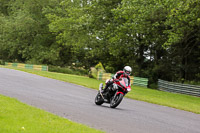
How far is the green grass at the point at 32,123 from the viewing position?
6259 mm

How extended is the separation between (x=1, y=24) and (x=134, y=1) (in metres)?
36.4

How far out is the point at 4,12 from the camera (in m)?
69.1

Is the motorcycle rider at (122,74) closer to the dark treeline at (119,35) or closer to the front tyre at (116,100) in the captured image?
the front tyre at (116,100)

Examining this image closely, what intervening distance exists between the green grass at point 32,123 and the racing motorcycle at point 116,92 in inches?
163

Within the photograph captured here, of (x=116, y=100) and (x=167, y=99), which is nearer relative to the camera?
(x=116, y=100)

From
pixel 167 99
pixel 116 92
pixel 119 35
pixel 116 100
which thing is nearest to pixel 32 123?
pixel 116 92

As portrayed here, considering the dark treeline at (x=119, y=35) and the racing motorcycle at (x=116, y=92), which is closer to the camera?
the racing motorcycle at (x=116, y=92)

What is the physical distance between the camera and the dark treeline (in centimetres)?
2884

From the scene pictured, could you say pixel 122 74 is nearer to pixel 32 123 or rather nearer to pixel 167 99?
pixel 32 123

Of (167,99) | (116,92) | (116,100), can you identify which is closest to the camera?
(116,92)

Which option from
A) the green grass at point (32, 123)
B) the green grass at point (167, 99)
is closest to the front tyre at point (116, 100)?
the green grass at point (32, 123)

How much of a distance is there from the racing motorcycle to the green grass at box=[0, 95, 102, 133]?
4143mm

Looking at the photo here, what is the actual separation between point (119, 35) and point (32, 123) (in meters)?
26.9

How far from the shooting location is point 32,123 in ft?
22.7
